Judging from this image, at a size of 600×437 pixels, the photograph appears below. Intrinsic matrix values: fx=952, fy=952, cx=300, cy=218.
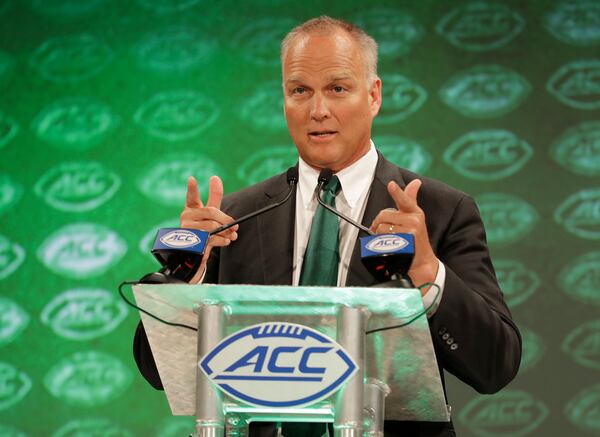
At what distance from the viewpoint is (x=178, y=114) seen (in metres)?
4.07

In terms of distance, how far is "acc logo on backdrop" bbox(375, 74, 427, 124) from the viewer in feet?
12.9

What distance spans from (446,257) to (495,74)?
5.73 feet

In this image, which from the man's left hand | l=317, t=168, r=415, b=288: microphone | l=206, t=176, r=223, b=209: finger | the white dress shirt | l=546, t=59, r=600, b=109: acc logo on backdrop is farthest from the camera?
l=546, t=59, r=600, b=109: acc logo on backdrop

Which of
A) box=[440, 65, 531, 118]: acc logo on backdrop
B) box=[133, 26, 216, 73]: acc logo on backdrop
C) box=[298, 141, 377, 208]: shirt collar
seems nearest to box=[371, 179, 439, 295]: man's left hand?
box=[298, 141, 377, 208]: shirt collar

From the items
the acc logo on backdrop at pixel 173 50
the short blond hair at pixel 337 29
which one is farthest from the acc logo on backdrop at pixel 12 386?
the short blond hair at pixel 337 29

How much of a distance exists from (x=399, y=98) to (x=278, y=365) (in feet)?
8.33

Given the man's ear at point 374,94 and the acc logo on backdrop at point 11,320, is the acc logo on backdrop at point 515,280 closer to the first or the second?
the man's ear at point 374,94

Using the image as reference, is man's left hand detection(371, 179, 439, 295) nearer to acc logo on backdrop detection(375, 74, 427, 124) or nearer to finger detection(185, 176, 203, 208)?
finger detection(185, 176, 203, 208)

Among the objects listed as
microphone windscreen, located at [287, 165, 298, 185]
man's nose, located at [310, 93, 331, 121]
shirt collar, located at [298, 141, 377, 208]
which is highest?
man's nose, located at [310, 93, 331, 121]

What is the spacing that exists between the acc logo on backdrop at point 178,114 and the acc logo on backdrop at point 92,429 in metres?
1.21

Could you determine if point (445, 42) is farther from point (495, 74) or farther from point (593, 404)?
point (593, 404)

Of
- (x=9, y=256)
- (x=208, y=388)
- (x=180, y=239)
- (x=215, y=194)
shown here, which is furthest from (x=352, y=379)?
(x=9, y=256)

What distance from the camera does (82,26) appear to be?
4.21 metres

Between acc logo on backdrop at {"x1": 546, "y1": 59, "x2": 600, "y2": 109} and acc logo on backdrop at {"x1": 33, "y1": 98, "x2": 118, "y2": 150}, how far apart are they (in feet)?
6.12
